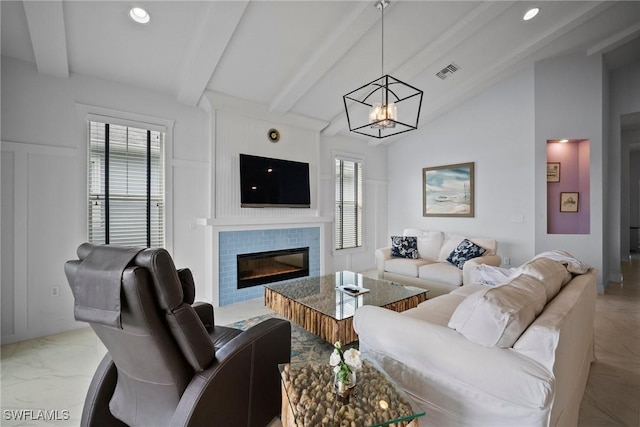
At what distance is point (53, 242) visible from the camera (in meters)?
2.90

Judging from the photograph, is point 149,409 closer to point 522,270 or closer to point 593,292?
point 522,270

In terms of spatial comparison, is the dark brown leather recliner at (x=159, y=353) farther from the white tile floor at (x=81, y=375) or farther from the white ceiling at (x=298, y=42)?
the white ceiling at (x=298, y=42)

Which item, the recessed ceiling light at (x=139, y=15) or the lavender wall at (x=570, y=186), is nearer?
the recessed ceiling light at (x=139, y=15)

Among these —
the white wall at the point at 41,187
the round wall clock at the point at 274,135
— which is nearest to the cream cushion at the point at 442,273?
the round wall clock at the point at 274,135

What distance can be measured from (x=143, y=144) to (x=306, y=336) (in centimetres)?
287

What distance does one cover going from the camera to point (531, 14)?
339 cm

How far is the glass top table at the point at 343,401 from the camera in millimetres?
1031

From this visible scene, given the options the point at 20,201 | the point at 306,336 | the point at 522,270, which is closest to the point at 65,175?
the point at 20,201

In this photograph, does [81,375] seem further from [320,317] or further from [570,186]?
[570,186]

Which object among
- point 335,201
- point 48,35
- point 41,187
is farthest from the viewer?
point 335,201

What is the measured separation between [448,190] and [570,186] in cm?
179

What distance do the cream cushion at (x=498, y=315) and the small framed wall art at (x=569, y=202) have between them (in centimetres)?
423

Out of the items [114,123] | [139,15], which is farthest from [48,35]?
[114,123]

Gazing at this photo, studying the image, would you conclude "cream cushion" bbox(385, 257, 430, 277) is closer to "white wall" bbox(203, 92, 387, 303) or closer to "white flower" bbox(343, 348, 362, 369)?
"white wall" bbox(203, 92, 387, 303)
